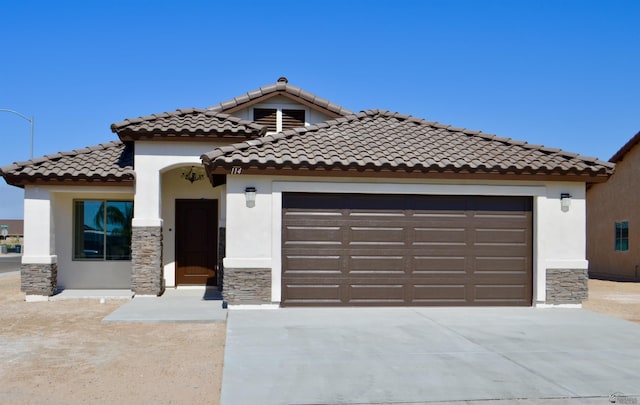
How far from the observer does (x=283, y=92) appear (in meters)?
18.6

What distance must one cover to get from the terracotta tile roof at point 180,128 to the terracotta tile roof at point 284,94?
2.72 m

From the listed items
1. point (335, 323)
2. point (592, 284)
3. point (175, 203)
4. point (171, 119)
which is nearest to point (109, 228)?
point (175, 203)

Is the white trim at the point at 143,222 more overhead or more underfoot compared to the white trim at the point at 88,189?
more underfoot

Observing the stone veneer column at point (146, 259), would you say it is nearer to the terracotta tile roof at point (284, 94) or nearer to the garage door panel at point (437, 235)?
the terracotta tile roof at point (284, 94)

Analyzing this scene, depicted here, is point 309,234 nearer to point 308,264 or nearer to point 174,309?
point 308,264

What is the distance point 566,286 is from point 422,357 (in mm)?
6186

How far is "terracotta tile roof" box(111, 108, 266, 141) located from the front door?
2.50 m

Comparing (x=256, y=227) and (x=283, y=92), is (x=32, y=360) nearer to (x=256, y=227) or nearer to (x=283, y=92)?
(x=256, y=227)

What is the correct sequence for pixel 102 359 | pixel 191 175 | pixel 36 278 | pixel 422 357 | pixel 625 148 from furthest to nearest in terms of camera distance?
pixel 625 148, pixel 191 175, pixel 36 278, pixel 102 359, pixel 422 357

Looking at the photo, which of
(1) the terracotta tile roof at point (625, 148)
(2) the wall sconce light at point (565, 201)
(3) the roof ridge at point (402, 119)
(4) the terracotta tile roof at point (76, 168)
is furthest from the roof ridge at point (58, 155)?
(1) the terracotta tile roof at point (625, 148)

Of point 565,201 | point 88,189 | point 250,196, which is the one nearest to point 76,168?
point 88,189

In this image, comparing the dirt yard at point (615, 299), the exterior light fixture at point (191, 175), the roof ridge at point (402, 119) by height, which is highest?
the roof ridge at point (402, 119)

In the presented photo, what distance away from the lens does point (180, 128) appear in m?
15.0

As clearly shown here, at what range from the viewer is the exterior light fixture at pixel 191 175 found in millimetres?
16875
